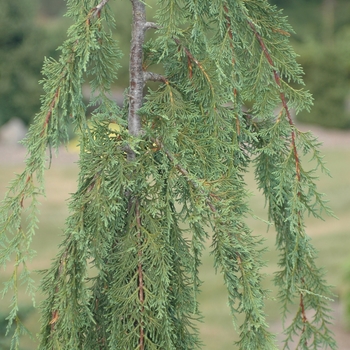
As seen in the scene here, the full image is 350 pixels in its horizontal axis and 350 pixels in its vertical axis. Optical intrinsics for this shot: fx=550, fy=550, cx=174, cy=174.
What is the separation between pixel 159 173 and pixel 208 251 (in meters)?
7.64

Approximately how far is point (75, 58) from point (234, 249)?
37.1 inches

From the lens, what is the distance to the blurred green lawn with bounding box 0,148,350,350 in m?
7.60

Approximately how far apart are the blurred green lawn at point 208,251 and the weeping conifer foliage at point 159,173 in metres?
2.84

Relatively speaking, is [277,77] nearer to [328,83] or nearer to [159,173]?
[159,173]

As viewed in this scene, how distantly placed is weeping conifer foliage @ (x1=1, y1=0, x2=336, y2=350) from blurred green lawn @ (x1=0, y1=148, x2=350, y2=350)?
284 cm

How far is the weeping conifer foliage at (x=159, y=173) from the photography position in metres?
2.08

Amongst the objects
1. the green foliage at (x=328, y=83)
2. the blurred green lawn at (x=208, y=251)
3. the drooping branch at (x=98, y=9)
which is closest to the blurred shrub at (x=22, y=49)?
the blurred green lawn at (x=208, y=251)

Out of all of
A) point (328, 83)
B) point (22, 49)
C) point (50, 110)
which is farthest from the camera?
point (328, 83)

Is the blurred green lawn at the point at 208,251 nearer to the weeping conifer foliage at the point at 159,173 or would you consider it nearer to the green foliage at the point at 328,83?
the weeping conifer foliage at the point at 159,173

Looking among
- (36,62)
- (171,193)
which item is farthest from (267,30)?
(36,62)

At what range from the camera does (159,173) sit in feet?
7.45

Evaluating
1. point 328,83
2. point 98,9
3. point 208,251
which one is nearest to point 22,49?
point 208,251

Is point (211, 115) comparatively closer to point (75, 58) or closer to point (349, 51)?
point (75, 58)

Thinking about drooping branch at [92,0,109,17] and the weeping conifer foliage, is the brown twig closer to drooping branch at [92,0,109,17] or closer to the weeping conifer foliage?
the weeping conifer foliage
